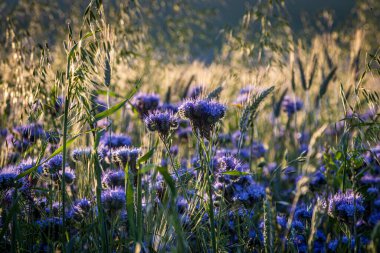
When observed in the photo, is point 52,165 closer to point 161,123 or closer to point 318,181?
point 161,123

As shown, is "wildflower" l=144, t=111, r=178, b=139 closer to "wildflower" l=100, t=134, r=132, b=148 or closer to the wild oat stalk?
the wild oat stalk

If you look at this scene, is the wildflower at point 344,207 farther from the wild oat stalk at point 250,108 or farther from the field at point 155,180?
the wild oat stalk at point 250,108

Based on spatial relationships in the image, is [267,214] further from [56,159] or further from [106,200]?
[56,159]

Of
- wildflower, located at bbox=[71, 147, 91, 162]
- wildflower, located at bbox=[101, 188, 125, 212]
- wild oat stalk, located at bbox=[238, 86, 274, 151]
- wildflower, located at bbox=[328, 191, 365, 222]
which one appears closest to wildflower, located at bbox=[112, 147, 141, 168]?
wildflower, located at bbox=[71, 147, 91, 162]

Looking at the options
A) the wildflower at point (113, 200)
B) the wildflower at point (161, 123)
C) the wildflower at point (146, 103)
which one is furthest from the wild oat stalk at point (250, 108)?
the wildflower at point (146, 103)

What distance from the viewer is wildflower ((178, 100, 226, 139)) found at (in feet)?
5.97

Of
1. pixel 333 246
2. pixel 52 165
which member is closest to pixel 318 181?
pixel 333 246

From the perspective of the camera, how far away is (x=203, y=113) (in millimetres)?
1827

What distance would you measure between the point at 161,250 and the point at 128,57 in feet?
6.61

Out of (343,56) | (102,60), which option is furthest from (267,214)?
(343,56)

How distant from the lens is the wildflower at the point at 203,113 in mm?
1820

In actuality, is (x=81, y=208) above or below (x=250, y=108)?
below

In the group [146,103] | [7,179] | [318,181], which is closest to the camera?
[7,179]

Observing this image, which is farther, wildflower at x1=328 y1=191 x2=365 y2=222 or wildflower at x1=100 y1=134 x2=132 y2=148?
wildflower at x1=100 y1=134 x2=132 y2=148
